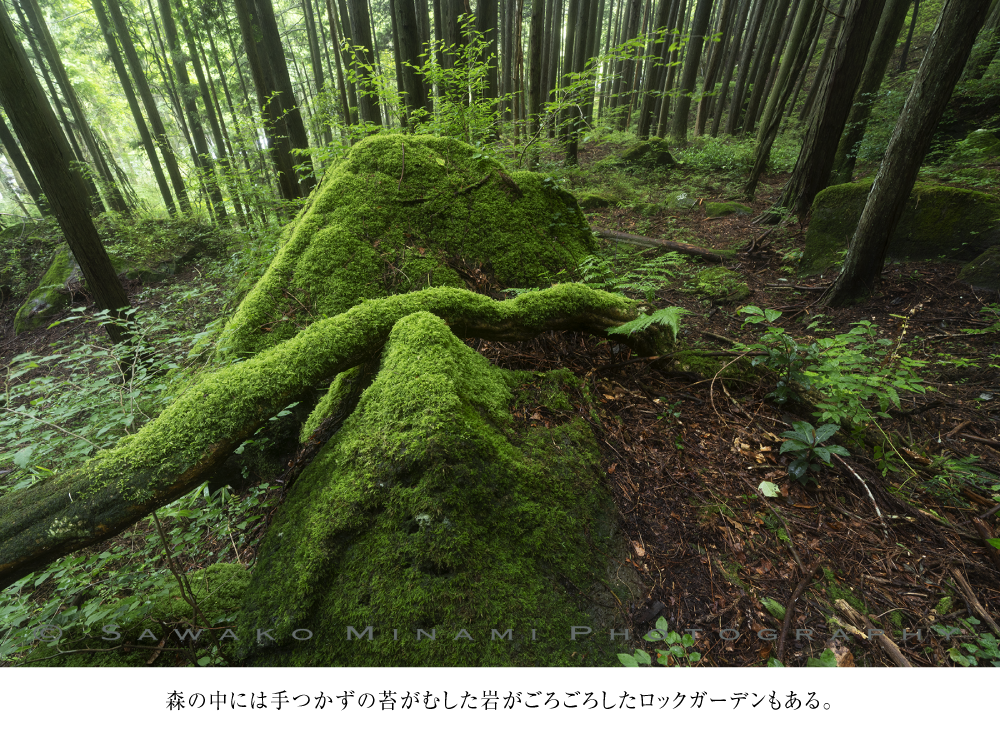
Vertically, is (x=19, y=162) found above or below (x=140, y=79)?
below

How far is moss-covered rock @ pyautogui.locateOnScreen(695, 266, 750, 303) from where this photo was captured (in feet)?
18.5

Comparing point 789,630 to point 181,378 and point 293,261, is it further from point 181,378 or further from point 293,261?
point 181,378

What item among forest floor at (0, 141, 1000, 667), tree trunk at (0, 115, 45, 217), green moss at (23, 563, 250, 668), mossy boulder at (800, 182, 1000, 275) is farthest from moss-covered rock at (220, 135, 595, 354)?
tree trunk at (0, 115, 45, 217)

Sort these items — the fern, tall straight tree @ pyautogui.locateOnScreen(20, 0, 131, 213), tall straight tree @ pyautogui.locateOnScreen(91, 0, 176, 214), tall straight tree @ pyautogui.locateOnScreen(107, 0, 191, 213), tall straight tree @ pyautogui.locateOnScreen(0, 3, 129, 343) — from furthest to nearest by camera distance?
tall straight tree @ pyautogui.locateOnScreen(20, 0, 131, 213)
tall straight tree @ pyautogui.locateOnScreen(91, 0, 176, 214)
tall straight tree @ pyautogui.locateOnScreen(107, 0, 191, 213)
tall straight tree @ pyautogui.locateOnScreen(0, 3, 129, 343)
the fern

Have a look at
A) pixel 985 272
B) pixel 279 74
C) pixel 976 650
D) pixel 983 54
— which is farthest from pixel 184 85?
pixel 983 54

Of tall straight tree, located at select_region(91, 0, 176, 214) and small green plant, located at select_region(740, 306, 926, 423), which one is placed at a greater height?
tall straight tree, located at select_region(91, 0, 176, 214)

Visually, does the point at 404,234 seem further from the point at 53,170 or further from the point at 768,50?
the point at 768,50

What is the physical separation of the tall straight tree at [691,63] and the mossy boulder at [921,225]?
834cm

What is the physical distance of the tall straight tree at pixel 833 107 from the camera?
6254mm

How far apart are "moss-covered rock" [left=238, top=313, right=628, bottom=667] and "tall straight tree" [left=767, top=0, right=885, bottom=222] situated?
8.26 meters

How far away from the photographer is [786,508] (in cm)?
251

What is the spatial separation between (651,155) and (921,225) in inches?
324

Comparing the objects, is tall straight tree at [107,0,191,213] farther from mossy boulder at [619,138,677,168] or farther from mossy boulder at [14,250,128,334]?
mossy boulder at [619,138,677,168]
